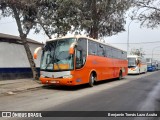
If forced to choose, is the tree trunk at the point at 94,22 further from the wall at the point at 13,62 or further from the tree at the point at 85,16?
the wall at the point at 13,62

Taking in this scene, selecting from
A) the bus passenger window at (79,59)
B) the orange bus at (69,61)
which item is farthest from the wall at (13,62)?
the bus passenger window at (79,59)

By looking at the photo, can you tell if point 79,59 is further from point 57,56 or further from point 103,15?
point 103,15

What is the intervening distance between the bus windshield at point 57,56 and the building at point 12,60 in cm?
559

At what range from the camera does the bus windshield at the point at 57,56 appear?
16312 millimetres

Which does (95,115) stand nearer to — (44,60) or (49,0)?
(44,60)

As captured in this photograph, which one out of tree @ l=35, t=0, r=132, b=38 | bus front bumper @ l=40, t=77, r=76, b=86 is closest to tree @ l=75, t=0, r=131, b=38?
tree @ l=35, t=0, r=132, b=38

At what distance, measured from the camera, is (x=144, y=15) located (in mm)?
23219

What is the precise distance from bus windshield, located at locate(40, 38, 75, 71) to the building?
5.59 m

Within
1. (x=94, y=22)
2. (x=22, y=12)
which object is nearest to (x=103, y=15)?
(x=94, y=22)

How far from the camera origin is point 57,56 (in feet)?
54.6

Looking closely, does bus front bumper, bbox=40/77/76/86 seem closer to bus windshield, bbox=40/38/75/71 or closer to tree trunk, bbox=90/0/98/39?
bus windshield, bbox=40/38/75/71

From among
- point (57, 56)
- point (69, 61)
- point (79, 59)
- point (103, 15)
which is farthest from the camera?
point (103, 15)

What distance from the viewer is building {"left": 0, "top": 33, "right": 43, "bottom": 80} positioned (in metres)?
22.0

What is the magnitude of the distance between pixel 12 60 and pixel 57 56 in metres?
7.81
